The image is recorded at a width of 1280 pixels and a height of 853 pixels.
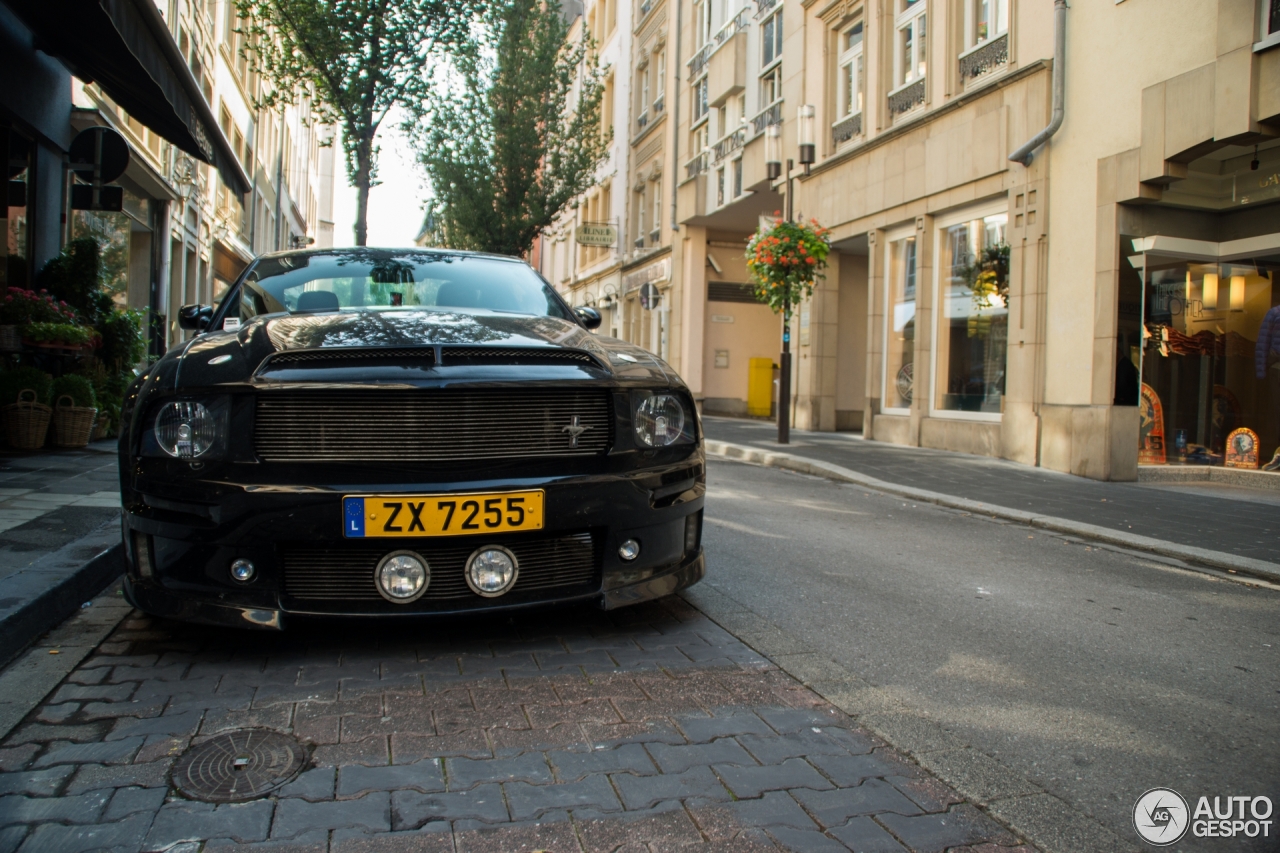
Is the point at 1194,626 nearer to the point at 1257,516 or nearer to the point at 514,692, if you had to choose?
the point at 514,692

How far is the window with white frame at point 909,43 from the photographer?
48.8 ft

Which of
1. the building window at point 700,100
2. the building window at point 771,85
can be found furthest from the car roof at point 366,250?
the building window at point 700,100

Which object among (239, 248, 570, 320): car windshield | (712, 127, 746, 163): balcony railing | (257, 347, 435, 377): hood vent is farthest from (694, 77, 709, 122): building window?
(257, 347, 435, 377): hood vent

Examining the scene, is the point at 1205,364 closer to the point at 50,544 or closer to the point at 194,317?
the point at 194,317

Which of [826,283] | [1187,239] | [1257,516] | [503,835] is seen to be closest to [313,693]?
[503,835]

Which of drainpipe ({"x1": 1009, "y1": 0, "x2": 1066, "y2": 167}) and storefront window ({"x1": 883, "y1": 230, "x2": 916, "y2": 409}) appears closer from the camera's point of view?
drainpipe ({"x1": 1009, "y1": 0, "x2": 1066, "y2": 167})

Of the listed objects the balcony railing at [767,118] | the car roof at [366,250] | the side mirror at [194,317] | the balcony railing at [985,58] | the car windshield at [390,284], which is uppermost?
the balcony railing at [767,118]

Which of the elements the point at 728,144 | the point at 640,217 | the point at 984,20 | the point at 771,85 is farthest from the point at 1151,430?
the point at 640,217

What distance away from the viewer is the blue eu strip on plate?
9.87 ft

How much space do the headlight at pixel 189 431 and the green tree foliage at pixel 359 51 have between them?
68.1 ft

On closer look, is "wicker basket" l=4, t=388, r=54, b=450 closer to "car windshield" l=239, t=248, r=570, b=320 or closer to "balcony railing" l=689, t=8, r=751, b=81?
"car windshield" l=239, t=248, r=570, b=320

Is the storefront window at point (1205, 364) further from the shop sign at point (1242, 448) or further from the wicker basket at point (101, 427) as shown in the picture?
the wicker basket at point (101, 427)

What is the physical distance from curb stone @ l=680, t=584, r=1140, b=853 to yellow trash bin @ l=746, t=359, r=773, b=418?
20.2 m

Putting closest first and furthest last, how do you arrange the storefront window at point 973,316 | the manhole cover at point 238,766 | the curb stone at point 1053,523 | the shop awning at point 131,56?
the manhole cover at point 238,766, the curb stone at point 1053,523, the shop awning at point 131,56, the storefront window at point 973,316
